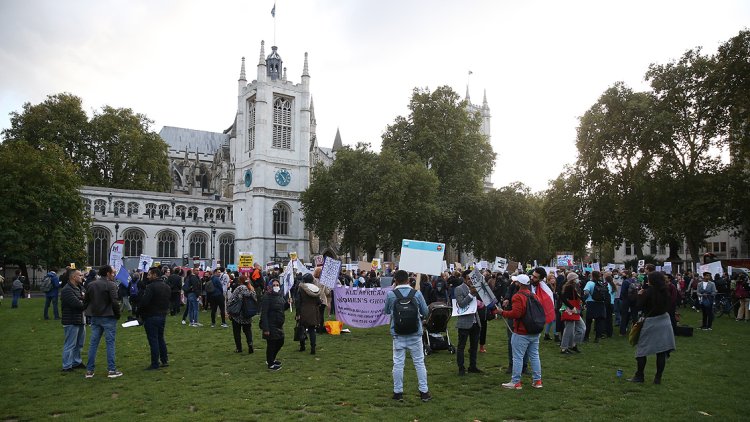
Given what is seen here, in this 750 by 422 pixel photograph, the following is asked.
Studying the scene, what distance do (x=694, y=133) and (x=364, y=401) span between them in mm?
31427

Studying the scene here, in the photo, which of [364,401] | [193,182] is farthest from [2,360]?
[193,182]

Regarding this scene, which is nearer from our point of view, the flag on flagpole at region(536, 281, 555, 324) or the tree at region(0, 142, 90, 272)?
the flag on flagpole at region(536, 281, 555, 324)

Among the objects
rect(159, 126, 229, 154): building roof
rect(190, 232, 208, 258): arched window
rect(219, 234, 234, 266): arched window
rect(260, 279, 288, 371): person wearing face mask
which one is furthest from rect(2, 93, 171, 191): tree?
rect(260, 279, 288, 371): person wearing face mask

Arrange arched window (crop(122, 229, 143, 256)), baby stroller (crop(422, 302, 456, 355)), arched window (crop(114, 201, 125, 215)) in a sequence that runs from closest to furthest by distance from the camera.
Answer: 1. baby stroller (crop(422, 302, 456, 355))
2. arched window (crop(114, 201, 125, 215))
3. arched window (crop(122, 229, 143, 256))

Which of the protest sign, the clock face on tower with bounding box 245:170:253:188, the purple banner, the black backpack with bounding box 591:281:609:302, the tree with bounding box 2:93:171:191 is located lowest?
the purple banner

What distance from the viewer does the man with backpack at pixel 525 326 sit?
28.2 feet

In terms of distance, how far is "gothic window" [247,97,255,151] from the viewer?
6281 centimetres

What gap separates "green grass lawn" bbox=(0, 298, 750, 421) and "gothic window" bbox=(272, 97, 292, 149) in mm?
49903

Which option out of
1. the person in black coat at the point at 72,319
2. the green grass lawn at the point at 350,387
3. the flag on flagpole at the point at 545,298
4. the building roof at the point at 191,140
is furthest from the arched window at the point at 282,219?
the flag on flagpole at the point at 545,298

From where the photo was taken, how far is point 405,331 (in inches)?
316

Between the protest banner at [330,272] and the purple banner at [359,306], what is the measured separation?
0.65 m

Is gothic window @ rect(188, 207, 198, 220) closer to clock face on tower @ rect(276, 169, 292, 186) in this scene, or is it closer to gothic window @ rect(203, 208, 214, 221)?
gothic window @ rect(203, 208, 214, 221)

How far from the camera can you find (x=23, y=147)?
137 feet

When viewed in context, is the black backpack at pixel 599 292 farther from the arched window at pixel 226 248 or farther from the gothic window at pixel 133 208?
the arched window at pixel 226 248
